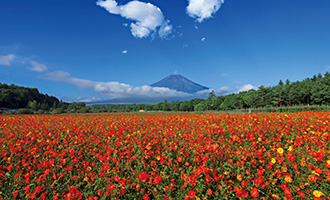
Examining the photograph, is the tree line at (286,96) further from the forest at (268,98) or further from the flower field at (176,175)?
the flower field at (176,175)

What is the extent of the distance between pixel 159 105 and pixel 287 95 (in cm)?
8953

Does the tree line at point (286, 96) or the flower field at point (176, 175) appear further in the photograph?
the tree line at point (286, 96)

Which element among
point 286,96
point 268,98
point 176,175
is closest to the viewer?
point 176,175

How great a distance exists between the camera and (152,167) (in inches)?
139

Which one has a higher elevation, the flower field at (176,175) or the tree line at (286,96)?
the tree line at (286,96)

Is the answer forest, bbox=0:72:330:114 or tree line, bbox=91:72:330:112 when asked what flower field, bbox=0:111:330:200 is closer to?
forest, bbox=0:72:330:114

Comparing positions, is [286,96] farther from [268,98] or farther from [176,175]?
[176,175]

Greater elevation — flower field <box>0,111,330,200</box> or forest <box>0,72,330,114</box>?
forest <box>0,72,330,114</box>

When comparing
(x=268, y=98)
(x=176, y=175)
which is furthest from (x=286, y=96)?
(x=176, y=175)

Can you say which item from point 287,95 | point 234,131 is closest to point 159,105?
point 287,95

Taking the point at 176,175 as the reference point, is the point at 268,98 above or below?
above

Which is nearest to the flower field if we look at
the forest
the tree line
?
Result: the forest

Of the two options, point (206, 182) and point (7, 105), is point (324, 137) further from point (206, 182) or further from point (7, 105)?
point (7, 105)

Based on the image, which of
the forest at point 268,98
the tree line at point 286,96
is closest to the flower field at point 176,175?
the forest at point 268,98
